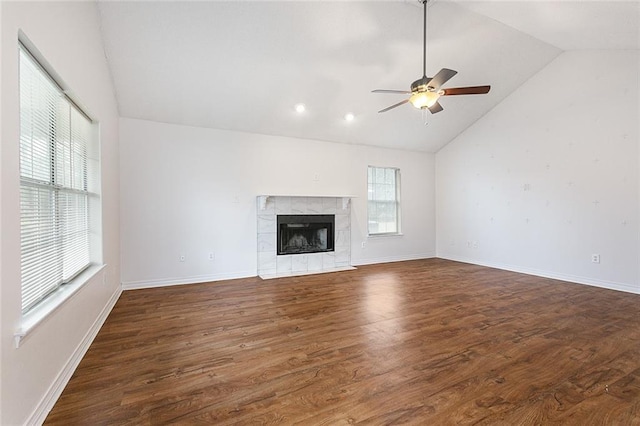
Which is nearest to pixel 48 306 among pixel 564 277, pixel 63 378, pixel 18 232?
pixel 63 378

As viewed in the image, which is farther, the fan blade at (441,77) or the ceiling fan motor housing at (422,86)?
the ceiling fan motor housing at (422,86)

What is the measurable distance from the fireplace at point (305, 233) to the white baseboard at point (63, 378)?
9.55 ft

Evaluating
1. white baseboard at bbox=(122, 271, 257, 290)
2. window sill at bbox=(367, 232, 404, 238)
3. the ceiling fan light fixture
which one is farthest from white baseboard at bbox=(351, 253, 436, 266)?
the ceiling fan light fixture

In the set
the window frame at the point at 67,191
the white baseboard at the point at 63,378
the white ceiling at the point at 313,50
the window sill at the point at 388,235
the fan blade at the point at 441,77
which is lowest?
the white baseboard at the point at 63,378

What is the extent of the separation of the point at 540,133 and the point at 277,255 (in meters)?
5.06

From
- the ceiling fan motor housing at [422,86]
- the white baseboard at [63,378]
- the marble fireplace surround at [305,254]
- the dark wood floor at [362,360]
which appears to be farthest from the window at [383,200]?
the white baseboard at [63,378]

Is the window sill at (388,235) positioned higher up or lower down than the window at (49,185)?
lower down

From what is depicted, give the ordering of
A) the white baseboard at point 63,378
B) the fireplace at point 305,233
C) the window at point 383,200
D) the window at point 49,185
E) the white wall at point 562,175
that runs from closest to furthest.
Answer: the white baseboard at point 63,378 < the window at point 49,185 < the white wall at point 562,175 < the fireplace at point 305,233 < the window at point 383,200

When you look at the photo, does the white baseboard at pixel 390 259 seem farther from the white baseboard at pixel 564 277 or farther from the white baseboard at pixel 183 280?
the white baseboard at pixel 183 280

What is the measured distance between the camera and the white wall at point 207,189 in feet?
14.2

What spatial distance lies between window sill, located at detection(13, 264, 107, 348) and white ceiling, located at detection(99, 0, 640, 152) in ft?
8.26

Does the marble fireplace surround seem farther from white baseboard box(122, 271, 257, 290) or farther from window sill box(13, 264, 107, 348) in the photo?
window sill box(13, 264, 107, 348)

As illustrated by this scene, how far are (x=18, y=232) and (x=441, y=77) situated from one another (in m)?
3.38

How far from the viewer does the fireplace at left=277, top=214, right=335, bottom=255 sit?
17.6 ft
